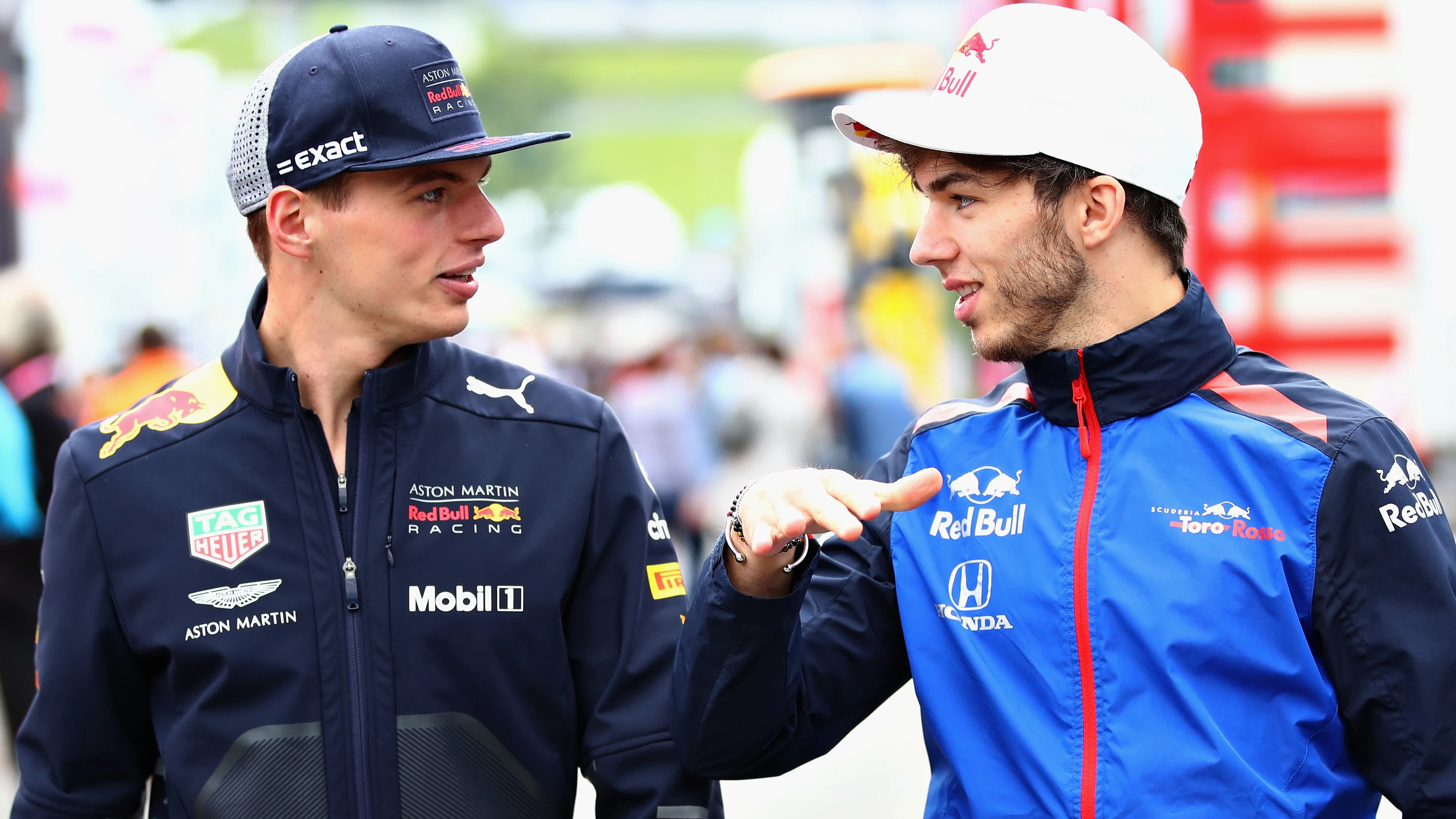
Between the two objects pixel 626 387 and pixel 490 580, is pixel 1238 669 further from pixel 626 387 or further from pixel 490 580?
pixel 626 387

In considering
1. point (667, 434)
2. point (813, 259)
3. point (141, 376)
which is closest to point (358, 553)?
point (141, 376)

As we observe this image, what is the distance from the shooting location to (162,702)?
233 cm

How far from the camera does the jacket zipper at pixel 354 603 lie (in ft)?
7.39

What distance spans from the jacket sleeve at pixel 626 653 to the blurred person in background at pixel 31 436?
159 inches

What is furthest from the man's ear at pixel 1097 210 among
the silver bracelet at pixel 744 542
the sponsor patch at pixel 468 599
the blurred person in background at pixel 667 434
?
the blurred person in background at pixel 667 434

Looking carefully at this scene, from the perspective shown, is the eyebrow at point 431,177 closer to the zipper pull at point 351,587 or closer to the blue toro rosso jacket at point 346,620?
the blue toro rosso jacket at point 346,620

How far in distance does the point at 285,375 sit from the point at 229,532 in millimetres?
263

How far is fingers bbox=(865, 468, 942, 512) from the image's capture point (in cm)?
192

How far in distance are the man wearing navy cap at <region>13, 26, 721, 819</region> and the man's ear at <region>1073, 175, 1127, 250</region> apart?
2.69 feet

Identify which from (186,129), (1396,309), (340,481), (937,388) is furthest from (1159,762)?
(186,129)

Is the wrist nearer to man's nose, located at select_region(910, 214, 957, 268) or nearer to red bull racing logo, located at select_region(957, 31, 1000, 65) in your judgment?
man's nose, located at select_region(910, 214, 957, 268)

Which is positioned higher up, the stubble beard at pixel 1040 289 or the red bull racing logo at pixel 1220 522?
the stubble beard at pixel 1040 289

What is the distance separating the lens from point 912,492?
193cm

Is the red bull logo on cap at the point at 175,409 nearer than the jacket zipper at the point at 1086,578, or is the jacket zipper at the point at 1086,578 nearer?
the jacket zipper at the point at 1086,578
